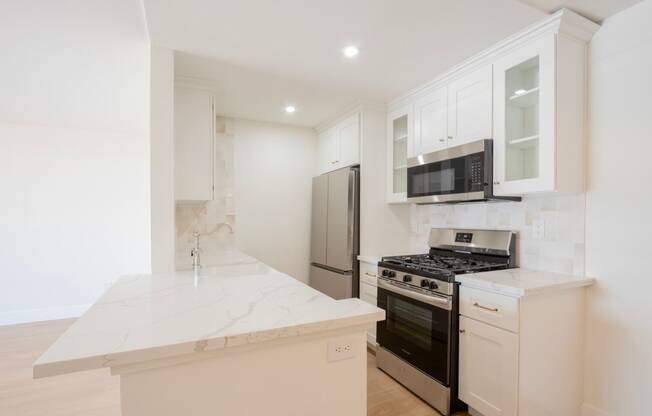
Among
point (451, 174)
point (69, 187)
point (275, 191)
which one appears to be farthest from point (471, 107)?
point (69, 187)

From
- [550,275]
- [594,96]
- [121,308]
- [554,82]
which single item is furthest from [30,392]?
[594,96]

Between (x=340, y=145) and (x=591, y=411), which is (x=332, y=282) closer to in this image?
(x=340, y=145)

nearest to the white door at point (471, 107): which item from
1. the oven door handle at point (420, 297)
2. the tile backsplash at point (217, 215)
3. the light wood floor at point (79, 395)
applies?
the oven door handle at point (420, 297)

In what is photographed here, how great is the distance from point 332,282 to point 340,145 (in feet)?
4.89

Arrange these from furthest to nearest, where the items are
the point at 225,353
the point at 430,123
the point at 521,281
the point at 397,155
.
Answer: the point at 397,155
the point at 430,123
the point at 521,281
the point at 225,353

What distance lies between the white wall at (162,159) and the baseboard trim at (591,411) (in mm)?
2749

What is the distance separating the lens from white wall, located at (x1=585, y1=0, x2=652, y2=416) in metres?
1.81

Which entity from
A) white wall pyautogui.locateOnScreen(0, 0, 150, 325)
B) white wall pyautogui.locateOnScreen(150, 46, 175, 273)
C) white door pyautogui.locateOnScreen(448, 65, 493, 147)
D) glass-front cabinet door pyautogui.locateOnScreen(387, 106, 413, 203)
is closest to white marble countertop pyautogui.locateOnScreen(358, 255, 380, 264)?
glass-front cabinet door pyautogui.locateOnScreen(387, 106, 413, 203)

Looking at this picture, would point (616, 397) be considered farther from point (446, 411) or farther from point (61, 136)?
point (61, 136)

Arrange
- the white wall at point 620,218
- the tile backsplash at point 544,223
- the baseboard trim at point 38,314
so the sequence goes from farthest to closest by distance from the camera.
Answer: the baseboard trim at point 38,314
the tile backsplash at point 544,223
the white wall at point 620,218

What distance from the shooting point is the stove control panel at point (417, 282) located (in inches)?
85.0

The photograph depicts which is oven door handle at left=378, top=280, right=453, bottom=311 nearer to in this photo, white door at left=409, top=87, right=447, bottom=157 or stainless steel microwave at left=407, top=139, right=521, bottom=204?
stainless steel microwave at left=407, top=139, right=521, bottom=204

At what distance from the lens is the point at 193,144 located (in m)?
2.71

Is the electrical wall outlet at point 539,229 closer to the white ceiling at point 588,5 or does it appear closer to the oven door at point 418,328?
the oven door at point 418,328
